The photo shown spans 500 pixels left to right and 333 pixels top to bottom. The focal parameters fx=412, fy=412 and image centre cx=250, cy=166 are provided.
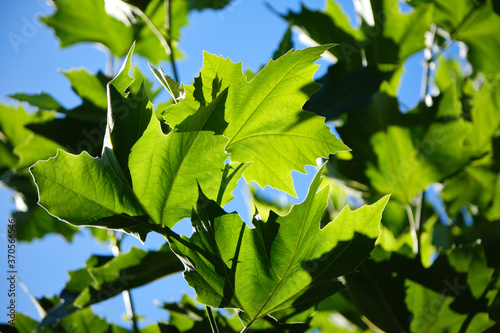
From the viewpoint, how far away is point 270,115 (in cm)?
71

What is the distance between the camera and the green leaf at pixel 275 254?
59cm

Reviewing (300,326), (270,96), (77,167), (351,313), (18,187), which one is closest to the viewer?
(77,167)

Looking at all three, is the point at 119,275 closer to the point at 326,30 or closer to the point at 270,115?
the point at 270,115

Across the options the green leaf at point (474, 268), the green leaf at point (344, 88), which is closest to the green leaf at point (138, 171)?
the green leaf at point (344, 88)

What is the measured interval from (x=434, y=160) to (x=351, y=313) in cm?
45

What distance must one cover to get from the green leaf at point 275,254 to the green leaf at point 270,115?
15cm

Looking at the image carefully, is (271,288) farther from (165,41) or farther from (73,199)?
(165,41)

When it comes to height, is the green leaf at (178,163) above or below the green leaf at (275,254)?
above

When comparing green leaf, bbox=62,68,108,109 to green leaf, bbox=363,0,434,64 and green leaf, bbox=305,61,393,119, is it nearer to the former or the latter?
green leaf, bbox=305,61,393,119

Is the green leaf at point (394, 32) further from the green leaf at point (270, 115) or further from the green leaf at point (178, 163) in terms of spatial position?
the green leaf at point (178, 163)

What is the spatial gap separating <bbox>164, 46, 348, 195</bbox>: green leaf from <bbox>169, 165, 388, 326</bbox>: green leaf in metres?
0.15

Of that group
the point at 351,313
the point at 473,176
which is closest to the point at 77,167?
the point at 351,313

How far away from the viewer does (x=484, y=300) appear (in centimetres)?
87

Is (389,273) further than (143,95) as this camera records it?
Yes
